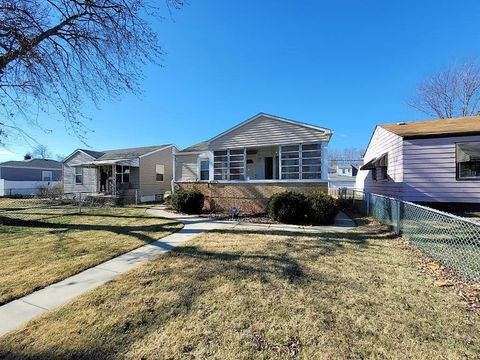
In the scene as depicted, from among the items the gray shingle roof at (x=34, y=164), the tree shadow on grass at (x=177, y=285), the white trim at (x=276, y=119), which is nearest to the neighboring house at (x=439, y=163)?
the white trim at (x=276, y=119)

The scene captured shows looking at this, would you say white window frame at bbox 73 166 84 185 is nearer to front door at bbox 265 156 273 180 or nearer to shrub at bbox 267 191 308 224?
front door at bbox 265 156 273 180

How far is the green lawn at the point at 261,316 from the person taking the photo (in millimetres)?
2377

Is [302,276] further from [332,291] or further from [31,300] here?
[31,300]

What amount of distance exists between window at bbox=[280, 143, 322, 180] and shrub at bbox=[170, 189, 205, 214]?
14.0 ft

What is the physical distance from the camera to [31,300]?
11.4 feet

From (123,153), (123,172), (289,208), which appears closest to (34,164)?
(123,153)

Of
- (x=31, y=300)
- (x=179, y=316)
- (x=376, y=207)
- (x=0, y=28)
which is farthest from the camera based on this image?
(x=376, y=207)

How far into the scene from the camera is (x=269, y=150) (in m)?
14.8

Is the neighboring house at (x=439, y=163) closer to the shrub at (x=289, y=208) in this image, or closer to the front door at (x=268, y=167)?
the shrub at (x=289, y=208)

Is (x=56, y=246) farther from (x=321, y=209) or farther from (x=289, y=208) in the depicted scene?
(x=321, y=209)

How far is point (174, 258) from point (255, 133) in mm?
8933

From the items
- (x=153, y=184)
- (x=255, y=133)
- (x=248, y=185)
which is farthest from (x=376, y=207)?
(x=153, y=184)

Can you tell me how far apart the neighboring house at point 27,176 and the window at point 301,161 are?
29.2 meters

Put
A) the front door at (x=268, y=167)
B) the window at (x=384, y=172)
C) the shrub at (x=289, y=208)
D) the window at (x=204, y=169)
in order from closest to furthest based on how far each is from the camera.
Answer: the shrub at (x=289, y=208), the window at (x=384, y=172), the front door at (x=268, y=167), the window at (x=204, y=169)
